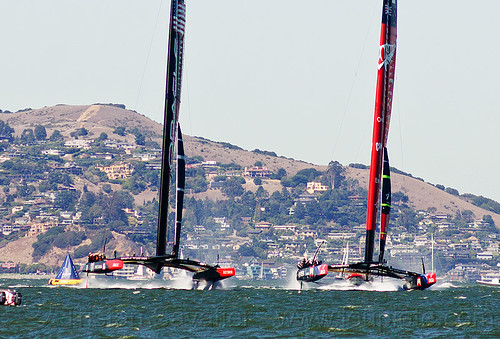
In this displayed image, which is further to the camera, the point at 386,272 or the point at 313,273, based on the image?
the point at 386,272

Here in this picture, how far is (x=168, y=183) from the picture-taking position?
65688 millimetres

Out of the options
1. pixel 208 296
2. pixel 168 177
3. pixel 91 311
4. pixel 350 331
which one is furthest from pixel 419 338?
pixel 168 177

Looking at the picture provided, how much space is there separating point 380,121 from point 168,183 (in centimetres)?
1475

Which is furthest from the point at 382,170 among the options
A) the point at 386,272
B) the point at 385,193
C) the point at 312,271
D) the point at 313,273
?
the point at 313,273

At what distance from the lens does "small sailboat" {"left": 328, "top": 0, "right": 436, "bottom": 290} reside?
68.8m

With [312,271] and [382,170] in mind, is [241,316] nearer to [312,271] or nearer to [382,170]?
[312,271]

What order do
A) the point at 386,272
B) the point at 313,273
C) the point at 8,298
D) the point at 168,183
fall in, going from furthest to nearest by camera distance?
the point at 386,272 → the point at 313,273 → the point at 168,183 → the point at 8,298

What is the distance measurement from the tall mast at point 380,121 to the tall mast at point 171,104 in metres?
13.2

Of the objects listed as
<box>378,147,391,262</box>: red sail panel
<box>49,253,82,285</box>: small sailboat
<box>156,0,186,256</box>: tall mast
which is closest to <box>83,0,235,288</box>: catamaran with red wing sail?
<box>156,0,186,256</box>: tall mast

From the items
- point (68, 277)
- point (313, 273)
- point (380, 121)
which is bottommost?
point (68, 277)

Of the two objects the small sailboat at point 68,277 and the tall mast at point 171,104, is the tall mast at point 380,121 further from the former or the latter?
the small sailboat at point 68,277

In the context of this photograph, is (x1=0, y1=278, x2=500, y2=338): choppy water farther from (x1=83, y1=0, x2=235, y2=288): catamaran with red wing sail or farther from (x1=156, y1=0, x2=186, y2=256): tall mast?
(x1=156, y1=0, x2=186, y2=256): tall mast

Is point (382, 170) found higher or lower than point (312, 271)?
higher

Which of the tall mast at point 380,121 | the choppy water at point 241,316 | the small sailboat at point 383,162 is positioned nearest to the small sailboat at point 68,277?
the choppy water at point 241,316
